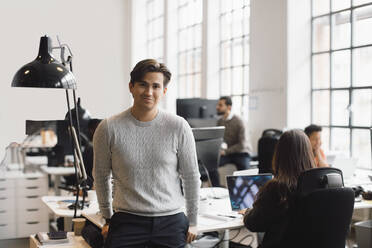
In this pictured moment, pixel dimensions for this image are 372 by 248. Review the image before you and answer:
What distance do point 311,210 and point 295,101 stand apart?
14.2 feet

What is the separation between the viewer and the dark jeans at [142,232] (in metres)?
2.26

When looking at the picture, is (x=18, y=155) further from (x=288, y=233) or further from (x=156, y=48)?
(x=156, y=48)

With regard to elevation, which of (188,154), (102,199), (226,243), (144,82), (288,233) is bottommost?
(226,243)

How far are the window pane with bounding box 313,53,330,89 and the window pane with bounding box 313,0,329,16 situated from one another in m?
0.57

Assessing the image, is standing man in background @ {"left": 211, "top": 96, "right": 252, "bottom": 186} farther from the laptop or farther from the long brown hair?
the long brown hair

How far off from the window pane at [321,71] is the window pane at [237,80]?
200cm

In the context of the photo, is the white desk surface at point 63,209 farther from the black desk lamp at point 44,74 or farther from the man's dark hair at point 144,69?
the man's dark hair at point 144,69

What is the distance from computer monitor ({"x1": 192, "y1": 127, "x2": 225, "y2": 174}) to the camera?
13.4 ft

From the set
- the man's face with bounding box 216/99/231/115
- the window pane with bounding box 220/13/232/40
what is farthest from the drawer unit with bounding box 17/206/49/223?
the window pane with bounding box 220/13/232/40

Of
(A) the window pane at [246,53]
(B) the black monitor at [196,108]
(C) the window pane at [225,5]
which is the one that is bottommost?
(B) the black monitor at [196,108]

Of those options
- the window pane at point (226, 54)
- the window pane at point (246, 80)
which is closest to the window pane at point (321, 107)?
the window pane at point (246, 80)

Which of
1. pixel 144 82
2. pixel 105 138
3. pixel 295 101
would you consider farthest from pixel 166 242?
pixel 295 101

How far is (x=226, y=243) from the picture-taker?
3500mm

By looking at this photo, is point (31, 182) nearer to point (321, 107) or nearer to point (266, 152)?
point (266, 152)
